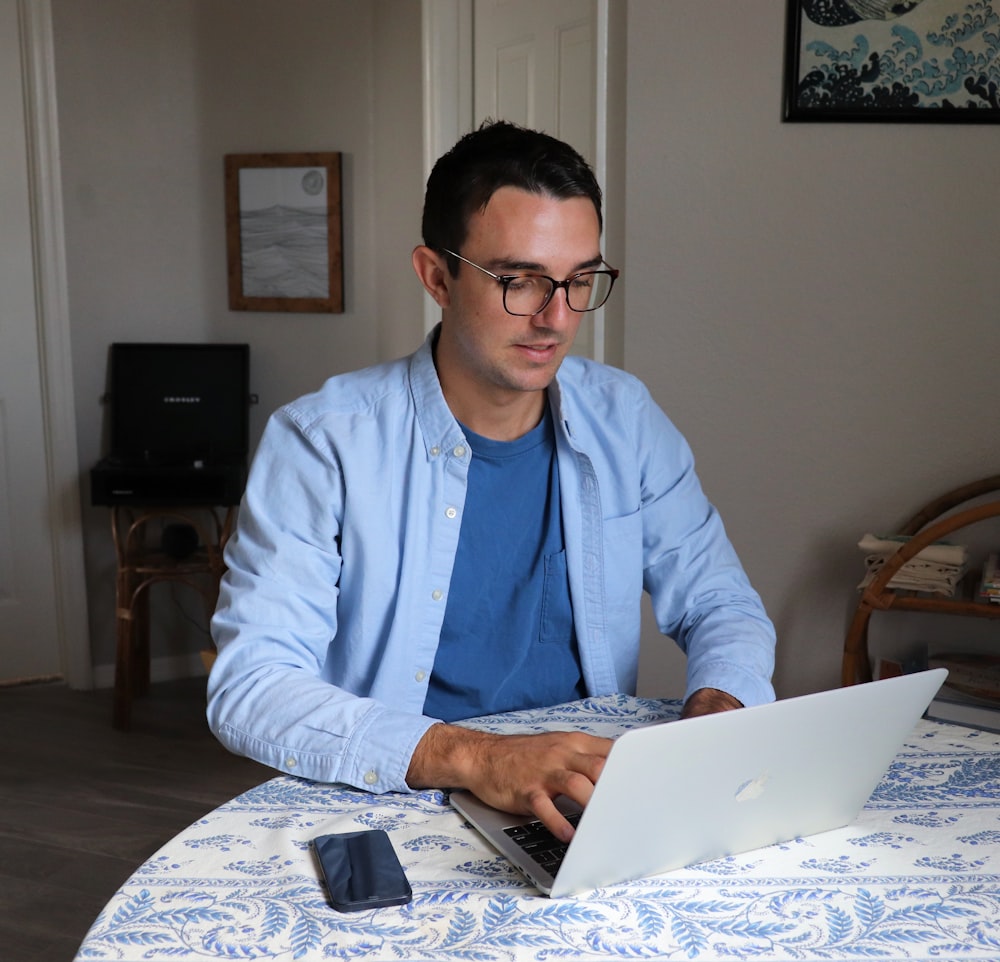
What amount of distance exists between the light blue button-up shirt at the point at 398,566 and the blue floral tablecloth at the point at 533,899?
0.38 ft

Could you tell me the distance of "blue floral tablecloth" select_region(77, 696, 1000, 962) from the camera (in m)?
0.95

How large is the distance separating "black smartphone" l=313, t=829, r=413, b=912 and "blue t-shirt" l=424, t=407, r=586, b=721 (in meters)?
0.53

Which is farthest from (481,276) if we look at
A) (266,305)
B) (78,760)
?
(266,305)

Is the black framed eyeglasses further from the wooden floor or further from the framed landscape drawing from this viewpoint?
the wooden floor

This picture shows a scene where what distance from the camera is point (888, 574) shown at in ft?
7.97

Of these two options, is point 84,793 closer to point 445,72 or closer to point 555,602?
point 555,602

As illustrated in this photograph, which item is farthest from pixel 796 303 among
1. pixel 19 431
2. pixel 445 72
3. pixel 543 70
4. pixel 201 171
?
pixel 19 431

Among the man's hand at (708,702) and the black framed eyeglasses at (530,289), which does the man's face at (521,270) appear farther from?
the man's hand at (708,702)

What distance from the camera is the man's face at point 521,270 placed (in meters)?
1.53

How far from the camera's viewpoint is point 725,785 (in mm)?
1020

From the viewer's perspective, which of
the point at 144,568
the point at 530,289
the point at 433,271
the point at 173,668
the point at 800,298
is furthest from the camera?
the point at 173,668

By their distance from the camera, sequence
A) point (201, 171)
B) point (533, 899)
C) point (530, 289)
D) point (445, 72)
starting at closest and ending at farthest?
1. point (533, 899)
2. point (530, 289)
3. point (445, 72)
4. point (201, 171)

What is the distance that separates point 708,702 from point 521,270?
0.61m

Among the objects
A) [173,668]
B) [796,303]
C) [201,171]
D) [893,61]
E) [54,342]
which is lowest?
[173,668]
